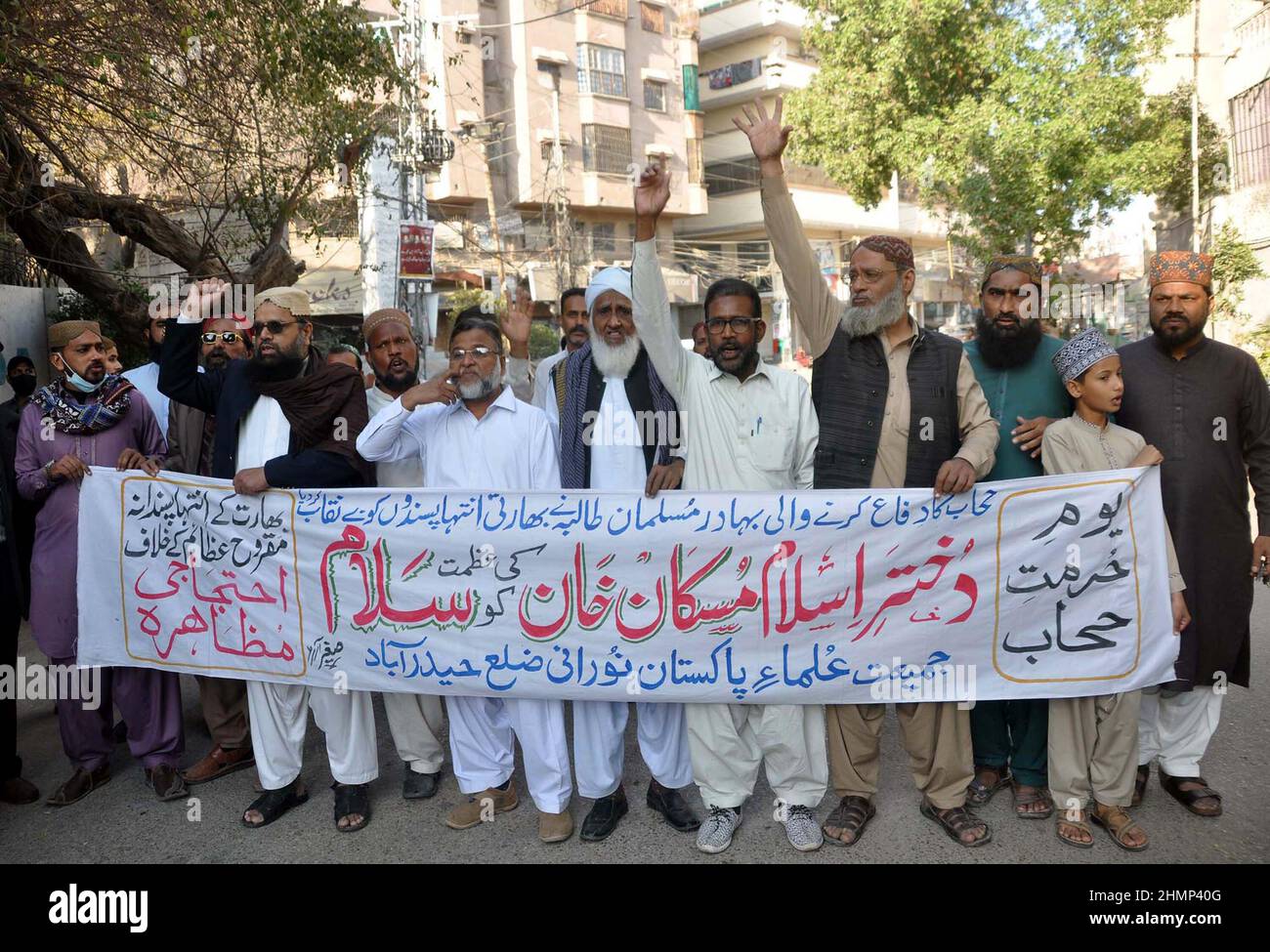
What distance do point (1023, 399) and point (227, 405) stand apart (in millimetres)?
3305

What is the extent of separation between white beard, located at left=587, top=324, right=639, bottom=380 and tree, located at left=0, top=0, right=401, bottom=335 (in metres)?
3.39

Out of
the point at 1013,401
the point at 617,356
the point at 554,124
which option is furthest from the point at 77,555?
the point at 554,124

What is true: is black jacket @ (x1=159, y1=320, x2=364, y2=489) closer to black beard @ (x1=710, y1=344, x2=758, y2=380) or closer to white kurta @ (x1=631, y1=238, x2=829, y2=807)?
white kurta @ (x1=631, y1=238, x2=829, y2=807)

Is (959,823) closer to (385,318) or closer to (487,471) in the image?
(487,471)

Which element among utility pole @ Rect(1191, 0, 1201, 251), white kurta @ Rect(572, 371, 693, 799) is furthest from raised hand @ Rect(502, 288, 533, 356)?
utility pole @ Rect(1191, 0, 1201, 251)

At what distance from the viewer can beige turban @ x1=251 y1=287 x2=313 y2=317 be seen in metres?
4.11

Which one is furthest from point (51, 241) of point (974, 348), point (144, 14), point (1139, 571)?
point (1139, 571)

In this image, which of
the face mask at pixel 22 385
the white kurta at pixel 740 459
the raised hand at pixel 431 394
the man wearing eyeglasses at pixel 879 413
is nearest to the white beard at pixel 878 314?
the man wearing eyeglasses at pixel 879 413

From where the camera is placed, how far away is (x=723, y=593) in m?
3.63

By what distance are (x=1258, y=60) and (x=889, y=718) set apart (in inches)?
604

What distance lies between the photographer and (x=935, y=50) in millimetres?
16203

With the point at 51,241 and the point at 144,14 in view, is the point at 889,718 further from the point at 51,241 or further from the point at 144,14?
the point at 51,241

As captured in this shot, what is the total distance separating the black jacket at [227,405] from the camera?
3.91 m

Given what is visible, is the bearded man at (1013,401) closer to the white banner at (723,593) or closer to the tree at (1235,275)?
the white banner at (723,593)
